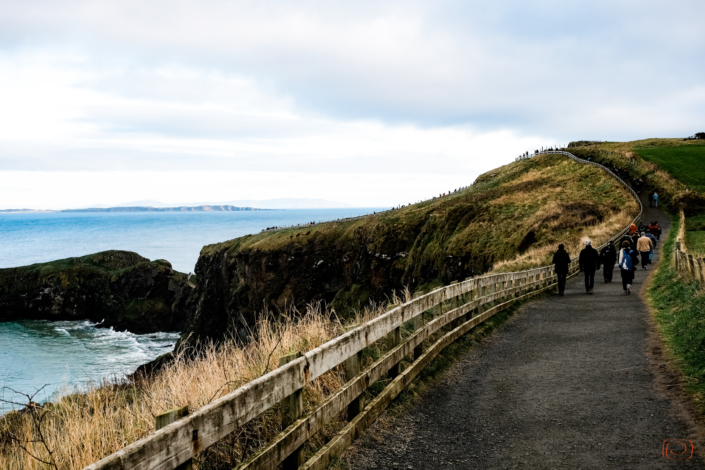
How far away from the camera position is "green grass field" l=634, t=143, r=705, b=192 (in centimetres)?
5511

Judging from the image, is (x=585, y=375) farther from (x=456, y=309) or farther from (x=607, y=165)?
(x=607, y=165)

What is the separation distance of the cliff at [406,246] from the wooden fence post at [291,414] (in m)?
33.9

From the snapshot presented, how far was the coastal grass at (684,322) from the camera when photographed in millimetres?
8153

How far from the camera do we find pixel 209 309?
239ft

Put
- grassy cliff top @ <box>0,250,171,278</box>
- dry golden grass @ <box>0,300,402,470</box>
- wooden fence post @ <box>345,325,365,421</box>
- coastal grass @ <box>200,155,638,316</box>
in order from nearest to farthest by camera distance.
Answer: dry golden grass @ <box>0,300,402,470</box> < wooden fence post @ <box>345,325,365,421</box> < coastal grass @ <box>200,155,638,316</box> < grassy cliff top @ <box>0,250,171,278</box>

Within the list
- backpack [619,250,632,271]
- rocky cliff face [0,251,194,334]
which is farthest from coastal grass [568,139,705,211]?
rocky cliff face [0,251,194,334]

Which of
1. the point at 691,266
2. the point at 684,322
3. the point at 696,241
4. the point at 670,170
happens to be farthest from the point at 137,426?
the point at 670,170

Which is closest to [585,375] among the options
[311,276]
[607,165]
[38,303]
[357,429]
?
[357,429]

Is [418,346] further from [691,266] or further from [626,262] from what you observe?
[626,262]

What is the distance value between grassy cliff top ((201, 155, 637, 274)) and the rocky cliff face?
13135 millimetres

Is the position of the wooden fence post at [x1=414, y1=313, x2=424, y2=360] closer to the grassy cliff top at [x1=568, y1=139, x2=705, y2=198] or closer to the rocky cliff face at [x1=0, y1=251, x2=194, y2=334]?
the grassy cliff top at [x1=568, y1=139, x2=705, y2=198]

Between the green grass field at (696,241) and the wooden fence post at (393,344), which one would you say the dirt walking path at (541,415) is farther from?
the green grass field at (696,241)

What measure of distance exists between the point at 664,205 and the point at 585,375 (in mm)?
48584

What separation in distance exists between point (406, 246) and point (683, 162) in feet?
109
